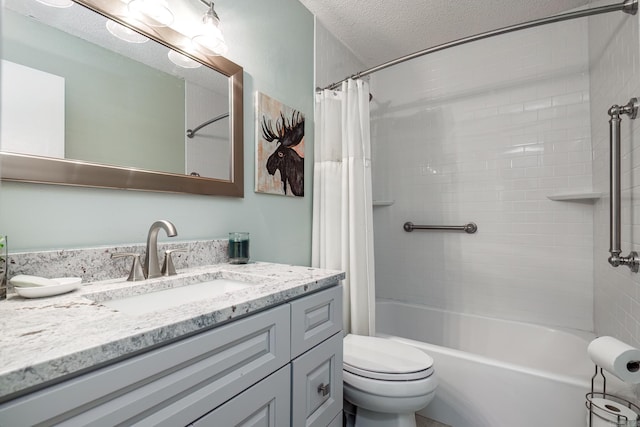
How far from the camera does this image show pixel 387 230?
2738mm

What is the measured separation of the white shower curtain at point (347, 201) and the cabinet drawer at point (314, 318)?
0.67 metres

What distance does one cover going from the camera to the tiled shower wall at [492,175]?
2.03 m

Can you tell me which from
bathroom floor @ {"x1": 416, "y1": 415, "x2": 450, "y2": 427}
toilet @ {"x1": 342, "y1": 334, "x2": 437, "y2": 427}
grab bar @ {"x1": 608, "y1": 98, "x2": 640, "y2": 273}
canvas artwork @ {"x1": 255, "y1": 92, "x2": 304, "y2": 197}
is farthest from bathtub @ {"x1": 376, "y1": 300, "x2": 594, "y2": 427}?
canvas artwork @ {"x1": 255, "y1": 92, "x2": 304, "y2": 197}

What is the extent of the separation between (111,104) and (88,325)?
779 millimetres

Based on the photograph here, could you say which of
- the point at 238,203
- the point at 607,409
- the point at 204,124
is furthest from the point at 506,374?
the point at 204,124

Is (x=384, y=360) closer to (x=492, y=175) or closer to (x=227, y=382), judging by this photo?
(x=227, y=382)

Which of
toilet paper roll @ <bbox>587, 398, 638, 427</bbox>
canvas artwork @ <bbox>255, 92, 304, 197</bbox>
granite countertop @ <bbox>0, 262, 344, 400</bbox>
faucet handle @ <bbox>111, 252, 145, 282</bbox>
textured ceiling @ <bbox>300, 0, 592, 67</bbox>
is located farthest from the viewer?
textured ceiling @ <bbox>300, 0, 592, 67</bbox>

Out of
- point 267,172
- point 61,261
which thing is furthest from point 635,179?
point 61,261

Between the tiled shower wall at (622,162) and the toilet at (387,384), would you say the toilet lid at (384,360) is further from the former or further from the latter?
the tiled shower wall at (622,162)

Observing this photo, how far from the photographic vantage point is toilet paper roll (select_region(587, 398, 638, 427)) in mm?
1116

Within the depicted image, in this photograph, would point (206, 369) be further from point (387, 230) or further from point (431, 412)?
point (387, 230)

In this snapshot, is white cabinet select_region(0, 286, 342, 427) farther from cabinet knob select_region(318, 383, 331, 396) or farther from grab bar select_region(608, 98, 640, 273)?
grab bar select_region(608, 98, 640, 273)

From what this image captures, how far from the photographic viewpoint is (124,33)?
1.09 meters

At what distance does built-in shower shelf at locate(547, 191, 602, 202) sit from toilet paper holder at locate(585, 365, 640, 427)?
1.02m
